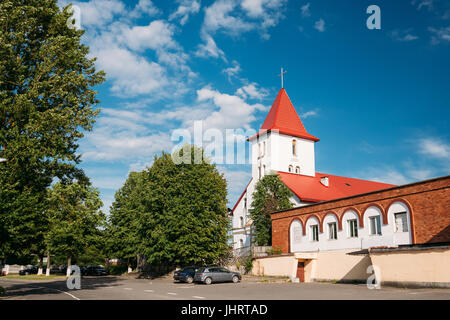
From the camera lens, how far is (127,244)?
48.4 meters

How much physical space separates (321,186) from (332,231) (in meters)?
20.8

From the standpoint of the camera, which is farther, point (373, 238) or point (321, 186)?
point (321, 186)

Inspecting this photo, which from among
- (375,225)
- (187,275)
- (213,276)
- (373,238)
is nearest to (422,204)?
(375,225)

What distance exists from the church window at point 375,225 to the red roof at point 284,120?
28.9 metres

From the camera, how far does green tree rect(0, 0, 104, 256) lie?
65.9 feet

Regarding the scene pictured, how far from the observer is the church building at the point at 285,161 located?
53.8 m

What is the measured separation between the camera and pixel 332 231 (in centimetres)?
3256

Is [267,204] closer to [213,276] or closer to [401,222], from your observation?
[213,276]

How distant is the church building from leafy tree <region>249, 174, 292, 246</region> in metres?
7.14

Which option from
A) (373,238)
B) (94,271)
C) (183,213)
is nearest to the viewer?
(373,238)

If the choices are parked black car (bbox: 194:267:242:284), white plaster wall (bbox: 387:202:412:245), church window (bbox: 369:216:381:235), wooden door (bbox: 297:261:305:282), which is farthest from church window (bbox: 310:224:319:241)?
parked black car (bbox: 194:267:242:284)

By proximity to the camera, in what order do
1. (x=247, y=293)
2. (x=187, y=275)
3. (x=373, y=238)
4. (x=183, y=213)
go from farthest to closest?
(x=183, y=213) < (x=187, y=275) < (x=373, y=238) < (x=247, y=293)

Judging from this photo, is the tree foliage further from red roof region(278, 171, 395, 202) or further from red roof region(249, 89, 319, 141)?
red roof region(249, 89, 319, 141)
